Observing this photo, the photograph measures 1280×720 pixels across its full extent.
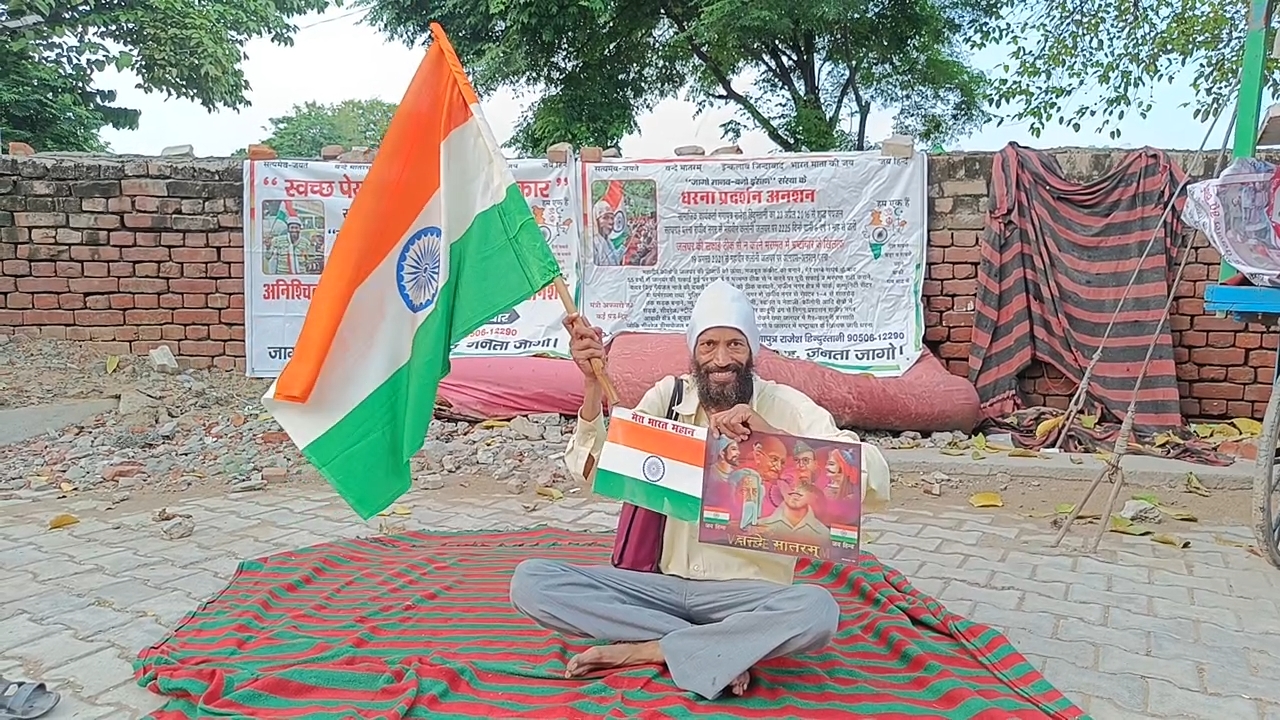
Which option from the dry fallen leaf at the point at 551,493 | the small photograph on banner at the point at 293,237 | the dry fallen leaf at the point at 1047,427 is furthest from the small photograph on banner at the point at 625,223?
the dry fallen leaf at the point at 1047,427

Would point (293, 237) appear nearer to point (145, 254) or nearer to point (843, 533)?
point (145, 254)

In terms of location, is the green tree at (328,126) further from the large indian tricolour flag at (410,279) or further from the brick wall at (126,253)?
the large indian tricolour flag at (410,279)

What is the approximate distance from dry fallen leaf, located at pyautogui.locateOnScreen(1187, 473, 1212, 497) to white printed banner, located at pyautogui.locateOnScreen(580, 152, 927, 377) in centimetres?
213

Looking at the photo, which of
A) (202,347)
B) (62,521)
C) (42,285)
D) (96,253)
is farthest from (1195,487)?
(42,285)

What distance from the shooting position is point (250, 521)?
16.9 ft

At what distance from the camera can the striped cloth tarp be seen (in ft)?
23.8

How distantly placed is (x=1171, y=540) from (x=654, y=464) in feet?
11.2

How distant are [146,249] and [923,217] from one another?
636 centimetres

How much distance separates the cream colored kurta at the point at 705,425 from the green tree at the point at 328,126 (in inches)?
1286

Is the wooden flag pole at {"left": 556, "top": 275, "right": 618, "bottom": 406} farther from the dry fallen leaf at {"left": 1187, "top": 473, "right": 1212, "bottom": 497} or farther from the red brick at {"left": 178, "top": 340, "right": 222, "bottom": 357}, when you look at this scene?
the red brick at {"left": 178, "top": 340, "right": 222, "bottom": 357}

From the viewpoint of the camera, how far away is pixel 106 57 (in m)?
16.7

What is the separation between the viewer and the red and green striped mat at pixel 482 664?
9.02ft

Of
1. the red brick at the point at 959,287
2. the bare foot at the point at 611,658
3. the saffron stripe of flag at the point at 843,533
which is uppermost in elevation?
the red brick at the point at 959,287

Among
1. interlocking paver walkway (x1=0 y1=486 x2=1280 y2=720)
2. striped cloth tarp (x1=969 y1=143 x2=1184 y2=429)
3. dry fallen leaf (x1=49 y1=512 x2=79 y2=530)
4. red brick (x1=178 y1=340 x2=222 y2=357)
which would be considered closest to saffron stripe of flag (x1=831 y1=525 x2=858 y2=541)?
interlocking paver walkway (x1=0 y1=486 x2=1280 y2=720)
